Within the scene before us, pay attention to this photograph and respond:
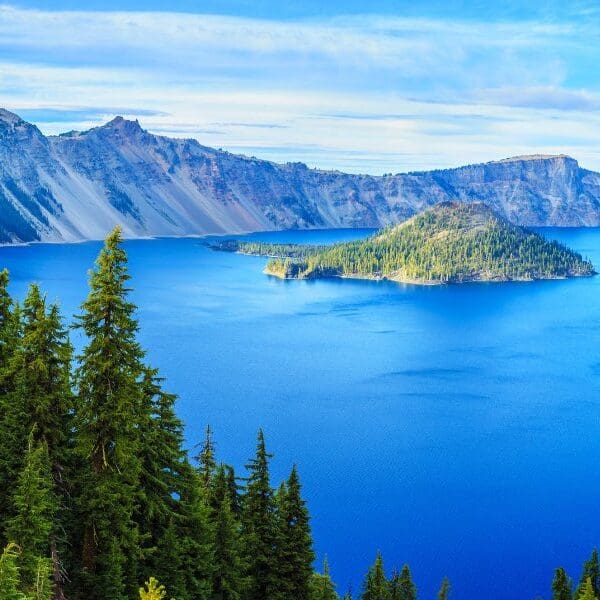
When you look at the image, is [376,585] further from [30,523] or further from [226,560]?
[30,523]

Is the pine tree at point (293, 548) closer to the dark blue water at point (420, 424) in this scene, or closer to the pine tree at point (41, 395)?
the pine tree at point (41, 395)

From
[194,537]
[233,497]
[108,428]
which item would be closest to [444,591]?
[233,497]

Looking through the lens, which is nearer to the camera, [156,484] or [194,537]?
[156,484]

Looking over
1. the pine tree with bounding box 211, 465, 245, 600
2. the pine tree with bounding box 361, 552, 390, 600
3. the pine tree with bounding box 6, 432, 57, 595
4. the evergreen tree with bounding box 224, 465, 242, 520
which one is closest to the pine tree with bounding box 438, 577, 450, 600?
the pine tree with bounding box 361, 552, 390, 600

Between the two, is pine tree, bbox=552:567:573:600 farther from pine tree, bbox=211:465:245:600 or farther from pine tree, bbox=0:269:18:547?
pine tree, bbox=0:269:18:547

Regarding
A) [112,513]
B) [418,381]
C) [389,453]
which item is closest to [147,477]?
[112,513]

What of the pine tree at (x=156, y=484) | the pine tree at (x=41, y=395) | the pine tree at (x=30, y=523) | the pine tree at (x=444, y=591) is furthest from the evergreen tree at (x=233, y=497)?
the pine tree at (x=444, y=591)

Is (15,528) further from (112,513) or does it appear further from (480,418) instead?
(480,418)
